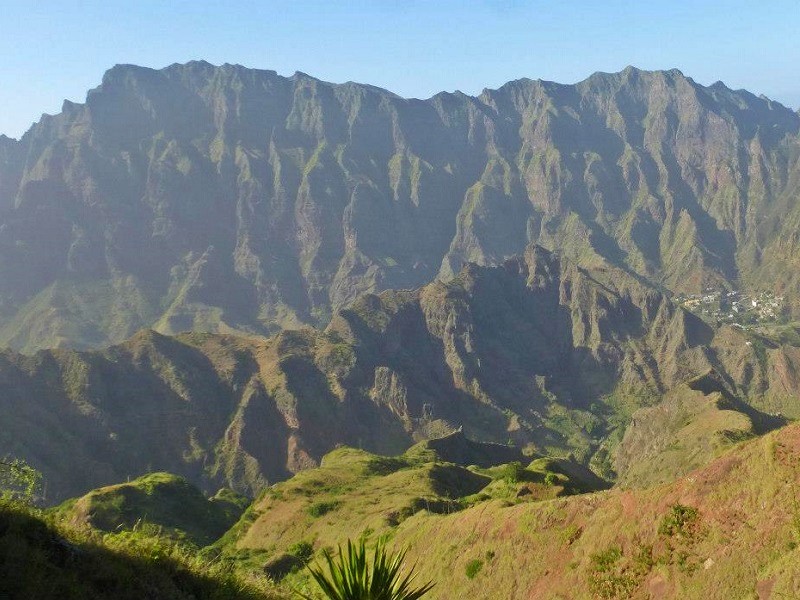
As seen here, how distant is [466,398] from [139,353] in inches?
3421

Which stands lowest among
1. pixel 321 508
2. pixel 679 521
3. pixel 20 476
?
pixel 321 508

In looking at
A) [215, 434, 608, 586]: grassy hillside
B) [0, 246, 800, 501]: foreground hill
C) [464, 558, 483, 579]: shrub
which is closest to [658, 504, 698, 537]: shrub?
[464, 558, 483, 579]: shrub

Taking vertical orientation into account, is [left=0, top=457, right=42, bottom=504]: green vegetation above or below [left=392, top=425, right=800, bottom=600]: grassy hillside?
above

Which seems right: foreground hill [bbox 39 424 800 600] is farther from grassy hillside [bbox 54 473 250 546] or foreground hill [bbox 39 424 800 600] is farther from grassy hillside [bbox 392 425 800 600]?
grassy hillside [bbox 54 473 250 546]

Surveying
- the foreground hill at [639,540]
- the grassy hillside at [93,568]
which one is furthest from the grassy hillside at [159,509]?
the grassy hillside at [93,568]

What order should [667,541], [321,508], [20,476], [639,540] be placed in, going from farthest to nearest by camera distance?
[321,508], [639,540], [667,541], [20,476]

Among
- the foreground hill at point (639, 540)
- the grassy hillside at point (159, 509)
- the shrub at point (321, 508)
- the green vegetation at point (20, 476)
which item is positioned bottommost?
the grassy hillside at point (159, 509)

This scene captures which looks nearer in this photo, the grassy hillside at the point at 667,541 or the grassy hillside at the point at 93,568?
the grassy hillside at the point at 93,568

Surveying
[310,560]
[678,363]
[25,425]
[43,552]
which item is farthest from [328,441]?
[43,552]

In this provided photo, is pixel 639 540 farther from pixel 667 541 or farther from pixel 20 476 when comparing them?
pixel 20 476

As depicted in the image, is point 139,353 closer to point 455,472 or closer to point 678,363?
point 455,472

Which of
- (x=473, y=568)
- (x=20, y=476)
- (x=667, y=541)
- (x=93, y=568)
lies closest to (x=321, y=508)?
(x=473, y=568)

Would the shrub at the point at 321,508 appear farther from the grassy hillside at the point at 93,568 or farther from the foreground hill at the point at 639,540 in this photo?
the grassy hillside at the point at 93,568

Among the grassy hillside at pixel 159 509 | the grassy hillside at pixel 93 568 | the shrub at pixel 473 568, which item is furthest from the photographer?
the grassy hillside at pixel 159 509
